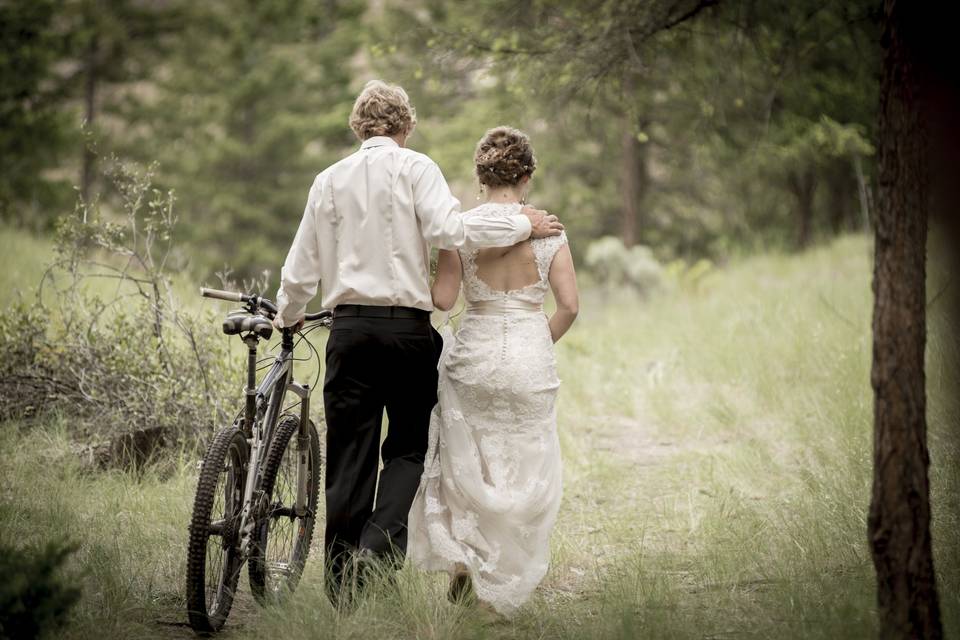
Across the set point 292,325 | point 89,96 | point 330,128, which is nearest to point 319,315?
point 292,325

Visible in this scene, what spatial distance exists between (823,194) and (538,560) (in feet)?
66.0

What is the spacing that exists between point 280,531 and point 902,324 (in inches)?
128

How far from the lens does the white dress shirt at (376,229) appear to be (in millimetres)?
3846

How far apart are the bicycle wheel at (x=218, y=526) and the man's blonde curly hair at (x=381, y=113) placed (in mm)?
1459

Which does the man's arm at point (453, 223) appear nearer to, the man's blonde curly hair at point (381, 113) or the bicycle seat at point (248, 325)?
the man's blonde curly hair at point (381, 113)

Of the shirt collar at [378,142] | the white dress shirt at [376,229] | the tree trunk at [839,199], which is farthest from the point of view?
the tree trunk at [839,199]

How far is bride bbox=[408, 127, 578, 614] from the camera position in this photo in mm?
4094

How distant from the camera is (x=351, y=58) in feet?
79.8

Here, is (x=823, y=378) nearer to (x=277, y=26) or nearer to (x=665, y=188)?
(x=665, y=188)

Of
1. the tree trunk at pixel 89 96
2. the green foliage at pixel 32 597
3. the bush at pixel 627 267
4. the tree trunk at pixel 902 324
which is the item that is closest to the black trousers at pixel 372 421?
the green foliage at pixel 32 597

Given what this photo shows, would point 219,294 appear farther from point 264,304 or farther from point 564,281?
point 564,281

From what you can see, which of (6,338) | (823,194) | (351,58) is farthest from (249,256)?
(6,338)

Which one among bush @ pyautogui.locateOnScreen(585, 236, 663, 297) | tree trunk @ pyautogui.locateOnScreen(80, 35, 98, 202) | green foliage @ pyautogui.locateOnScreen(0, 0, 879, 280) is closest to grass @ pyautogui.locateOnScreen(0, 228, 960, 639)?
green foliage @ pyautogui.locateOnScreen(0, 0, 879, 280)

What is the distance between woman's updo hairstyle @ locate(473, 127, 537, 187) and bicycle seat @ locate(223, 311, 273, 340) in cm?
122
